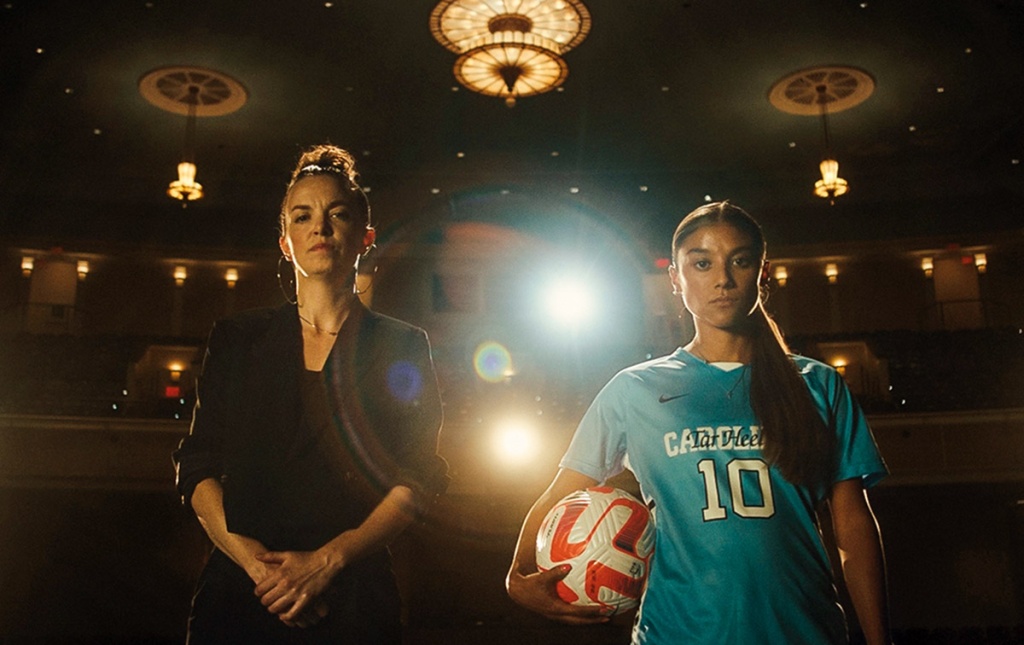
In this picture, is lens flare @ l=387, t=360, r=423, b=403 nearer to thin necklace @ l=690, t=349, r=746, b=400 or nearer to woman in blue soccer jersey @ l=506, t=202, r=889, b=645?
woman in blue soccer jersey @ l=506, t=202, r=889, b=645

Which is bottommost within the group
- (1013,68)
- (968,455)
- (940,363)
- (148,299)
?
(968,455)

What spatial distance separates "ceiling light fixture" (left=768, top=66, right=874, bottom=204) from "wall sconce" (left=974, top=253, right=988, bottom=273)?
17.4 feet

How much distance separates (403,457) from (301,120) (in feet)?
38.9

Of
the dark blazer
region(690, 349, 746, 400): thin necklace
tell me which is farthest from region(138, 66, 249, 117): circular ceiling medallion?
region(690, 349, 746, 400): thin necklace

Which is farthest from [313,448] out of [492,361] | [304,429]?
[492,361]

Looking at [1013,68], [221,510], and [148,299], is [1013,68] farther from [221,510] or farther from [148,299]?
[148,299]

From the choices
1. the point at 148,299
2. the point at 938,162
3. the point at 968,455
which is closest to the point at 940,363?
the point at 968,455

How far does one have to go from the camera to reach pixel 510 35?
31.3 ft

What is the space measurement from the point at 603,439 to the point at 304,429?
0.80 metres

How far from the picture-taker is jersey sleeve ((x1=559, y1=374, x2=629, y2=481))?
2.48 meters

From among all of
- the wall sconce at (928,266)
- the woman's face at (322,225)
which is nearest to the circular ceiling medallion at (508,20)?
the woman's face at (322,225)

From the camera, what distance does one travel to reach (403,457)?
228cm

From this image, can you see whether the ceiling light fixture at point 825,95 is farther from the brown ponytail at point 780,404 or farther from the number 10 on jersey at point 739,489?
the number 10 on jersey at point 739,489

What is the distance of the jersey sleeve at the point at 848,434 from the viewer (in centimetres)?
229
